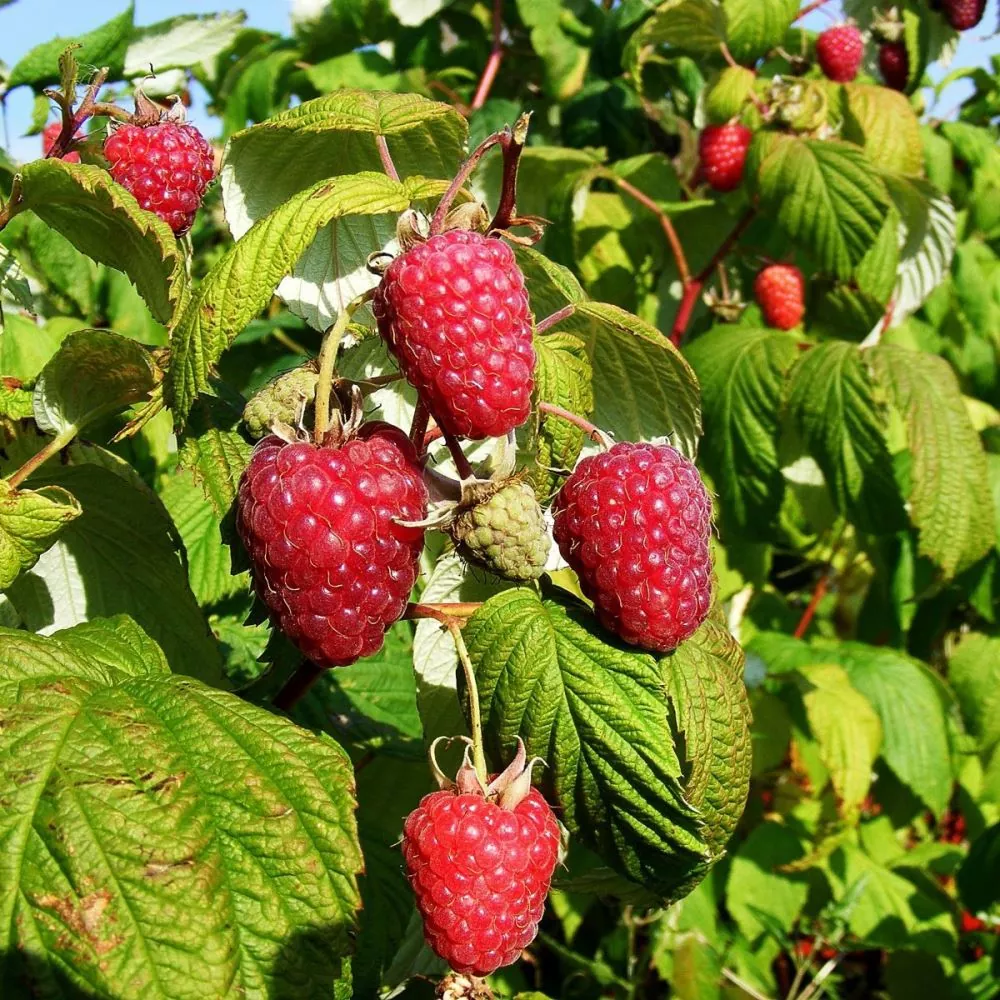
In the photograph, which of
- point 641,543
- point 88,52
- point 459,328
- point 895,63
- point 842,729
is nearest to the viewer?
point 459,328

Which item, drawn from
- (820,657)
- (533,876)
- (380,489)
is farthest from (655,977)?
(380,489)

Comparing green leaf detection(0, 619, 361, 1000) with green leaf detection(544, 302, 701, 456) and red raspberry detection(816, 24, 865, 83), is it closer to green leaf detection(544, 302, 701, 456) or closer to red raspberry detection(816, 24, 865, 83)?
green leaf detection(544, 302, 701, 456)

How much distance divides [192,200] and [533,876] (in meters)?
0.69

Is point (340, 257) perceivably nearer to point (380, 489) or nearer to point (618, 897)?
point (380, 489)

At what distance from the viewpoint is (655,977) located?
99.9 inches

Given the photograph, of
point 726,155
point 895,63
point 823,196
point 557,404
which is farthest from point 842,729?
point 895,63

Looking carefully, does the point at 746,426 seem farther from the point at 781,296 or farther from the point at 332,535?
the point at 332,535

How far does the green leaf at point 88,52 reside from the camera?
1405 millimetres

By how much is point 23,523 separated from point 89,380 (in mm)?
152

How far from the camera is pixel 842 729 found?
226 centimetres

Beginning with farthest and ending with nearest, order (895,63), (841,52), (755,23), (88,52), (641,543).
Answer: (895,63) < (841,52) < (755,23) < (88,52) < (641,543)

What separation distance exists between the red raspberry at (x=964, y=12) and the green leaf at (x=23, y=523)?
273 centimetres

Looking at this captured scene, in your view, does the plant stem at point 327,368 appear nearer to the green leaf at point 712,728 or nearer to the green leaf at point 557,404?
the green leaf at point 557,404

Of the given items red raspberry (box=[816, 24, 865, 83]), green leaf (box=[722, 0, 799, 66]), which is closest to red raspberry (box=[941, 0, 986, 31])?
red raspberry (box=[816, 24, 865, 83])
